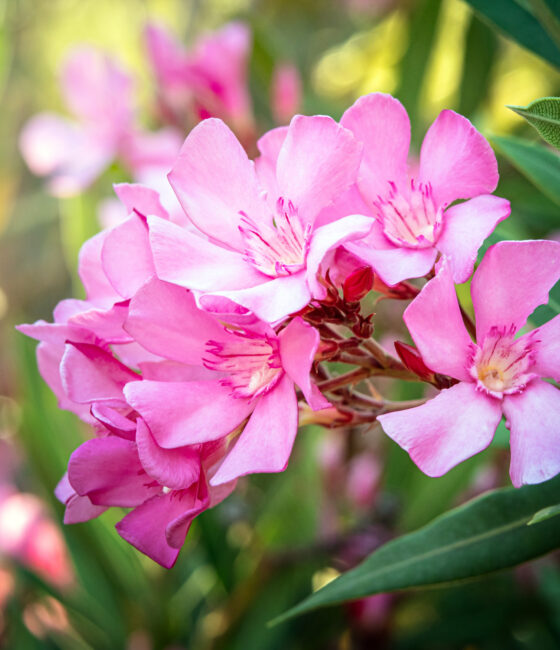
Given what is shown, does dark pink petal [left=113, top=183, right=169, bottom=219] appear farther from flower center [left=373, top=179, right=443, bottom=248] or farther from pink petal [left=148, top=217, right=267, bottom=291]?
flower center [left=373, top=179, right=443, bottom=248]

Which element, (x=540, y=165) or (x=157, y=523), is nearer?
(x=157, y=523)

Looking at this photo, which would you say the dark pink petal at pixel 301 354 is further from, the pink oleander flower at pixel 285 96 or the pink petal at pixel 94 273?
the pink oleander flower at pixel 285 96

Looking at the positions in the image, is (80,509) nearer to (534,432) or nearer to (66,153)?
(534,432)

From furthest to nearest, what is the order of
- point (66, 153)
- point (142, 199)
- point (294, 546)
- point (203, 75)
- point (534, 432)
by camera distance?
1. point (66, 153)
2. point (203, 75)
3. point (294, 546)
4. point (142, 199)
5. point (534, 432)

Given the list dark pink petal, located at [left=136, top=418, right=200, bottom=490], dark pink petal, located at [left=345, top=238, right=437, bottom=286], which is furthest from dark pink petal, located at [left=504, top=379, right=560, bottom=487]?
dark pink petal, located at [left=136, top=418, right=200, bottom=490]

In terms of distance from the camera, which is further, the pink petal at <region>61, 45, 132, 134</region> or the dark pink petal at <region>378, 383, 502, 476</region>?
the pink petal at <region>61, 45, 132, 134</region>

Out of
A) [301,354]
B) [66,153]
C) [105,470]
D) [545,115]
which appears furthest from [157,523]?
[66,153]
